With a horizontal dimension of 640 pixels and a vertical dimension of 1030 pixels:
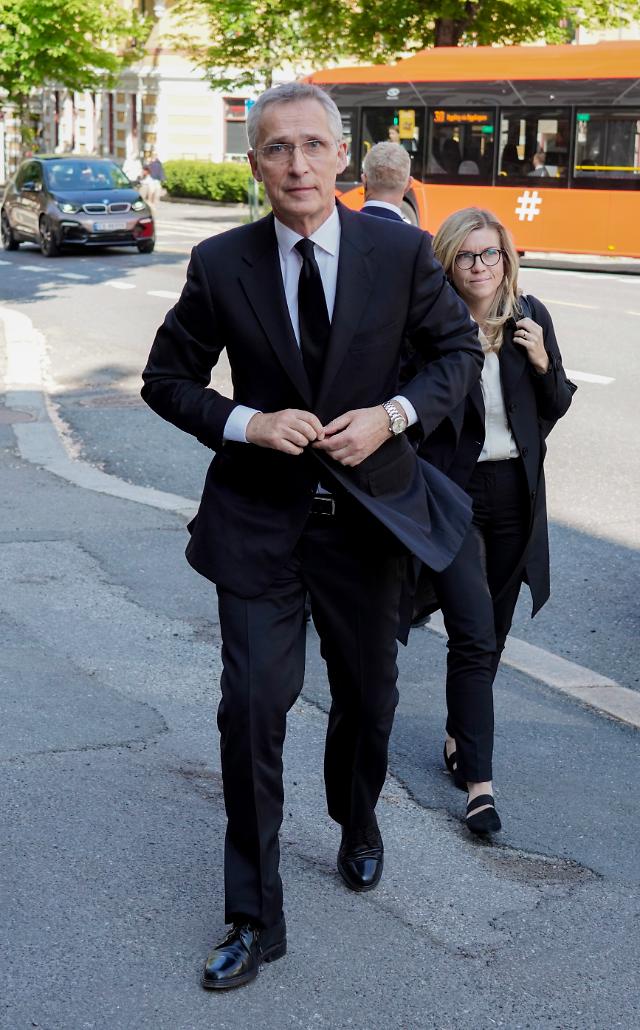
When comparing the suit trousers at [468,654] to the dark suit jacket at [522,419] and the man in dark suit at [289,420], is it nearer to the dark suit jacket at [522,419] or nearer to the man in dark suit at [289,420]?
the dark suit jacket at [522,419]

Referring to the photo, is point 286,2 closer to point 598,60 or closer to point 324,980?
point 598,60

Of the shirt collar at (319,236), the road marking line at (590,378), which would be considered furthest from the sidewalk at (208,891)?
the road marking line at (590,378)

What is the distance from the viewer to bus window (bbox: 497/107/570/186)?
79.6 feet

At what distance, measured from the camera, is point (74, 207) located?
25.0m

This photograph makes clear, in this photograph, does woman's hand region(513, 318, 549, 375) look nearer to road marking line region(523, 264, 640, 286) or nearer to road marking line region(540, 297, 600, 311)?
road marking line region(540, 297, 600, 311)

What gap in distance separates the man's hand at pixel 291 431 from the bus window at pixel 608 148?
72.2ft

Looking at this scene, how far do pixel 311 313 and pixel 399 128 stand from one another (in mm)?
24132

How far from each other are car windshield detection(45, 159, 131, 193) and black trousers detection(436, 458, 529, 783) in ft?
73.8

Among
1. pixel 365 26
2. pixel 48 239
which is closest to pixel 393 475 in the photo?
pixel 48 239

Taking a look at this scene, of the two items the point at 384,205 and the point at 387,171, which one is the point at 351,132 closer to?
the point at 387,171

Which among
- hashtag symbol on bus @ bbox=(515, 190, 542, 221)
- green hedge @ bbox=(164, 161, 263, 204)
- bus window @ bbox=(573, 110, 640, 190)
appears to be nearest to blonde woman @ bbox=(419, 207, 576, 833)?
bus window @ bbox=(573, 110, 640, 190)

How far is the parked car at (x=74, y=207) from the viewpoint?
24.9m

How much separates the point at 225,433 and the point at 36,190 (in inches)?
935

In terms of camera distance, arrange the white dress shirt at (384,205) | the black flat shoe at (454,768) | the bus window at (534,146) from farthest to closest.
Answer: the bus window at (534,146) < the white dress shirt at (384,205) < the black flat shoe at (454,768)
